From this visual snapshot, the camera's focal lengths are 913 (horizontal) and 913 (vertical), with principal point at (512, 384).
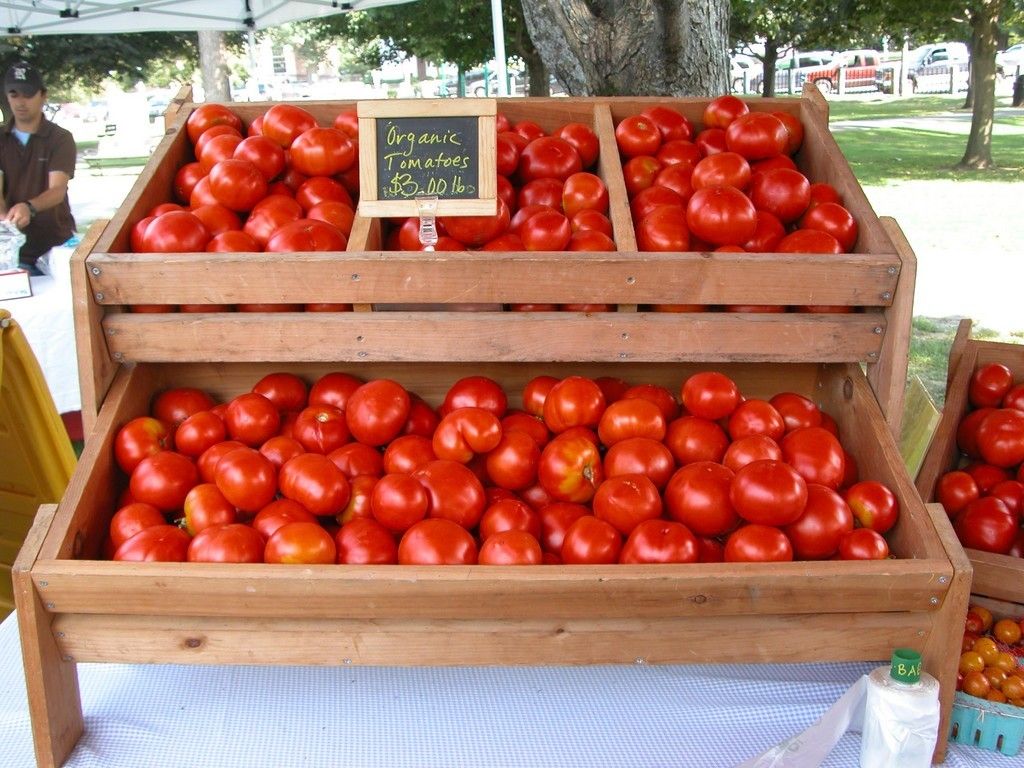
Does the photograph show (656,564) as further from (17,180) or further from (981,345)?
(17,180)

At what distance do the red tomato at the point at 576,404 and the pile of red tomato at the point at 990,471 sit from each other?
858mm

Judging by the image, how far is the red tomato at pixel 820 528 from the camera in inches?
64.2

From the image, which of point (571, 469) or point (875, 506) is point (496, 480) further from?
point (875, 506)

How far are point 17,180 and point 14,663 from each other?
439 cm

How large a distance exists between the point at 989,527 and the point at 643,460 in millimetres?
821

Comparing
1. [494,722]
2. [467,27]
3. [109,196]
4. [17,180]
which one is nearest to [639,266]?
[494,722]

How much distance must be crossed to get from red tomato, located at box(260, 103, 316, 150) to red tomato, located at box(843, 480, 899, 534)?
1563 mm

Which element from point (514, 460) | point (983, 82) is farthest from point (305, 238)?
point (983, 82)

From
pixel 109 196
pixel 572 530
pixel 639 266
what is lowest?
A: pixel 109 196

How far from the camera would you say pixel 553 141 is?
7.53 ft

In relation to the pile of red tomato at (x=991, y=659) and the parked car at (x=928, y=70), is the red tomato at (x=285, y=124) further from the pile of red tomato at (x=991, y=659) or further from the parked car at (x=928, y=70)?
the parked car at (x=928, y=70)

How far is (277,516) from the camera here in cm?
170

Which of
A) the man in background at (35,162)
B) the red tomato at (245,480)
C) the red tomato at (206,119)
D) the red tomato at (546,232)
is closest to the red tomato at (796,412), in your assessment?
the red tomato at (546,232)

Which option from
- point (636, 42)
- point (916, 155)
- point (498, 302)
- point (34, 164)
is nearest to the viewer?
point (498, 302)
